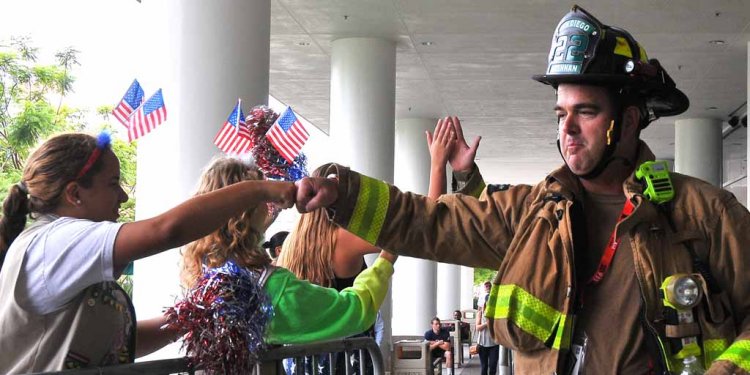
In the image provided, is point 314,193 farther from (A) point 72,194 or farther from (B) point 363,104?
(B) point 363,104

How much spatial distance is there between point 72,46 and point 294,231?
939 inches

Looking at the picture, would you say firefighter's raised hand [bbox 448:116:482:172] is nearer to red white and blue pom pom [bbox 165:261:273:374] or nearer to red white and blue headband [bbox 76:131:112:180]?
red white and blue pom pom [bbox 165:261:273:374]

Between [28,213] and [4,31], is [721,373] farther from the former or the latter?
[4,31]

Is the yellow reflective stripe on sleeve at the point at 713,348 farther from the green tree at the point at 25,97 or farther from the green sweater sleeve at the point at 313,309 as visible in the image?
the green tree at the point at 25,97

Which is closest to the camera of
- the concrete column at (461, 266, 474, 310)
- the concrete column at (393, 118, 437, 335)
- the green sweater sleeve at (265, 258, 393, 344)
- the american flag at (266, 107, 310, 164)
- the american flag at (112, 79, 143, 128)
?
the green sweater sleeve at (265, 258, 393, 344)

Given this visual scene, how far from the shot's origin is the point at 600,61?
326cm

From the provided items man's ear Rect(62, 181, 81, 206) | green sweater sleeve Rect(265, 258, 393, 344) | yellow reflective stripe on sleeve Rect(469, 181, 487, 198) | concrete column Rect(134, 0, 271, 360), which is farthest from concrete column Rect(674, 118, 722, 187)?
man's ear Rect(62, 181, 81, 206)

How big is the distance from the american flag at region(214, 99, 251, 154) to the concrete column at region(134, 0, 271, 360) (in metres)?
0.96

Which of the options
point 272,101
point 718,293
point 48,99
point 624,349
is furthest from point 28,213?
point 48,99

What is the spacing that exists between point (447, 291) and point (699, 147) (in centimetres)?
1073

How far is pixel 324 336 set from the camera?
4242 mm

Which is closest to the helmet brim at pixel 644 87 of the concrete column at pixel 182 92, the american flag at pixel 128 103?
the american flag at pixel 128 103

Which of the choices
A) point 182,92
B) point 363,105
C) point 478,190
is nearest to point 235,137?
point 182,92

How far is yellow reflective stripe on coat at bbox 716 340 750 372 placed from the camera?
9.44ft
